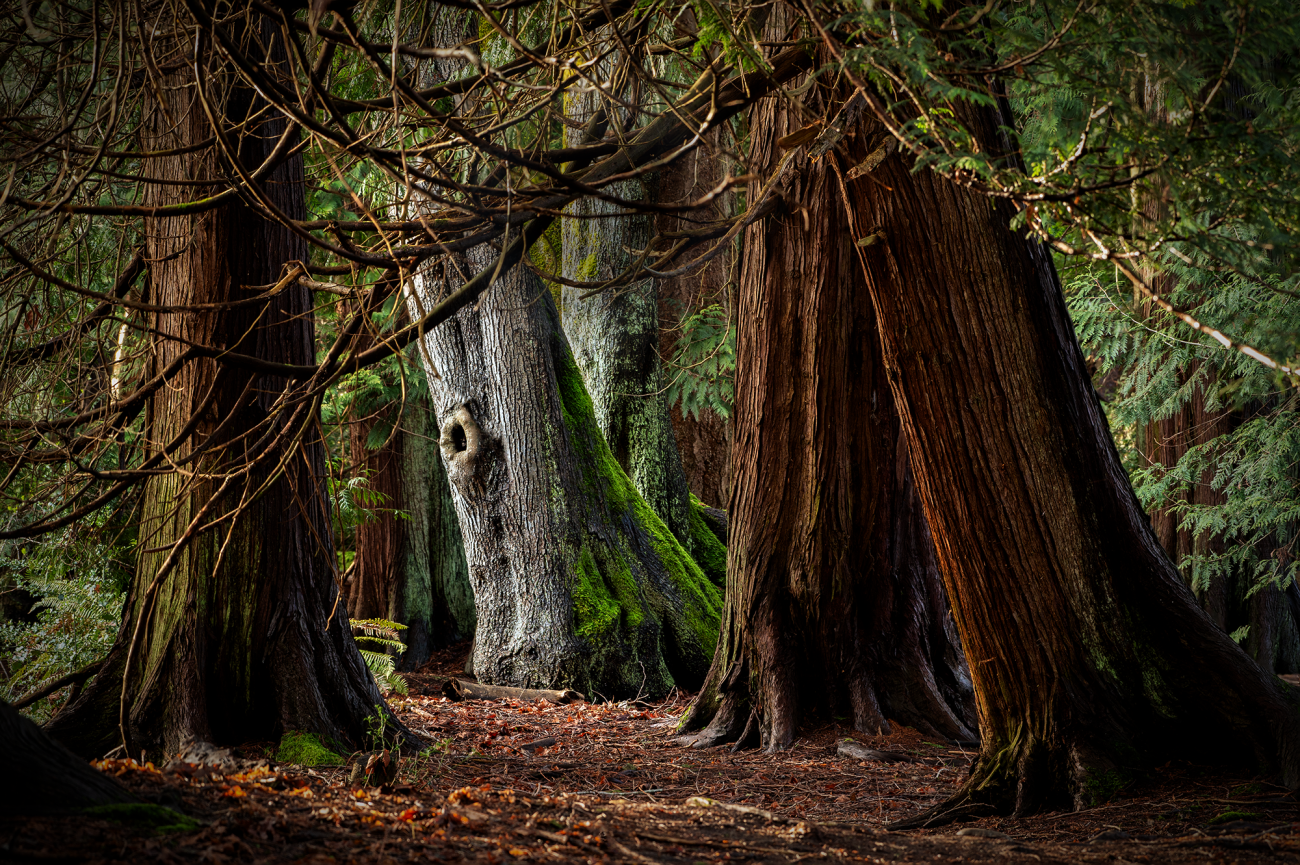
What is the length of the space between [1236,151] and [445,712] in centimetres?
591

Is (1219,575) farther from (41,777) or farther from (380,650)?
(41,777)

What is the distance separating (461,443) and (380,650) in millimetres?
2796

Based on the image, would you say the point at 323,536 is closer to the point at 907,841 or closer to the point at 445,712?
the point at 445,712

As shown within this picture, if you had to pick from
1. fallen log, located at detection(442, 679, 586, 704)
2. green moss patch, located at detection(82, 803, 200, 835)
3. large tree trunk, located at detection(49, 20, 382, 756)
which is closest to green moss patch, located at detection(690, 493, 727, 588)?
fallen log, located at detection(442, 679, 586, 704)

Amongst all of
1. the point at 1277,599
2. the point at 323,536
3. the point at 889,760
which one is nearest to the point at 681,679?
the point at 889,760

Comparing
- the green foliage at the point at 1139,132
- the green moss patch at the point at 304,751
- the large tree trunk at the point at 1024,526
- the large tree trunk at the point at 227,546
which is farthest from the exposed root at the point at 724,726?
the green foliage at the point at 1139,132

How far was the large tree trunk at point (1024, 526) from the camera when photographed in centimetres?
357

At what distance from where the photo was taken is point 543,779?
4523 millimetres

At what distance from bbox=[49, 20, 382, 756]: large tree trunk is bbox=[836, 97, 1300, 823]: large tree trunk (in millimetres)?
2852

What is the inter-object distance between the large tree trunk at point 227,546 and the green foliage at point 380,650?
881 millimetres

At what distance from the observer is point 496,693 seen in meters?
6.97

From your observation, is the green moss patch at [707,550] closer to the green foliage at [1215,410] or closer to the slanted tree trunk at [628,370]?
the slanted tree trunk at [628,370]

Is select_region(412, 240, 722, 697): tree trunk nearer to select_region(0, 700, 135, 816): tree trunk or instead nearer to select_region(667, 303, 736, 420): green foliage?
select_region(667, 303, 736, 420): green foliage

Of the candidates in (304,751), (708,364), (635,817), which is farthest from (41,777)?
(708,364)
